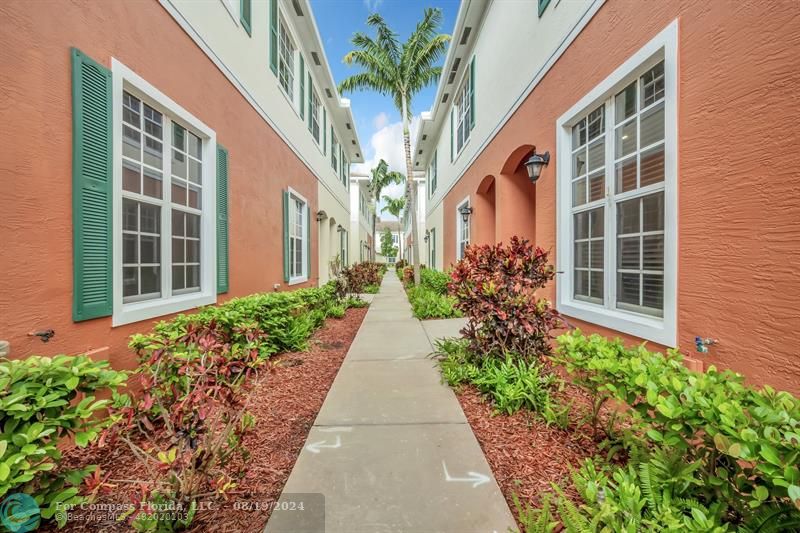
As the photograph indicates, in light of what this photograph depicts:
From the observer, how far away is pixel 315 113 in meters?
9.93

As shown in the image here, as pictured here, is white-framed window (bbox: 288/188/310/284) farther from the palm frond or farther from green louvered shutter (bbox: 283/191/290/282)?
the palm frond

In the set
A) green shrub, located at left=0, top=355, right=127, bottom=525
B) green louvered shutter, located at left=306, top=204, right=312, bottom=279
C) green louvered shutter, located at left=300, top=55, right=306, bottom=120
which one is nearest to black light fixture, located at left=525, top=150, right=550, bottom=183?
green shrub, located at left=0, top=355, right=127, bottom=525

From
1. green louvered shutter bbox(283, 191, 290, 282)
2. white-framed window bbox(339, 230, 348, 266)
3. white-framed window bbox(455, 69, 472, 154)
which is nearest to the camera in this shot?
green louvered shutter bbox(283, 191, 290, 282)

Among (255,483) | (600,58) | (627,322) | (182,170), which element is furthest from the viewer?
(182,170)

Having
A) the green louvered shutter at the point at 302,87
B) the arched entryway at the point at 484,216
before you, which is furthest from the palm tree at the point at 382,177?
the arched entryway at the point at 484,216

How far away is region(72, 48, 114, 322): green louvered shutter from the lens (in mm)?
2502

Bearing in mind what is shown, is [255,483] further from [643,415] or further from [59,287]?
[643,415]

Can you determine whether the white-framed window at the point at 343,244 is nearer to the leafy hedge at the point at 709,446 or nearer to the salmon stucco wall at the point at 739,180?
the salmon stucco wall at the point at 739,180

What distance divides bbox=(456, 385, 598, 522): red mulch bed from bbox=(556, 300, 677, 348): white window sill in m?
0.86

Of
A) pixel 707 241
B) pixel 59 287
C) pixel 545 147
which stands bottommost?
pixel 59 287

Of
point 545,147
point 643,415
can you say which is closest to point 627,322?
point 643,415

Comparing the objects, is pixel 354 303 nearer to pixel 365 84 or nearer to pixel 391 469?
pixel 391 469

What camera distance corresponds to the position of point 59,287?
7.91 feet

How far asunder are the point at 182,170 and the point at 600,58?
5204mm
